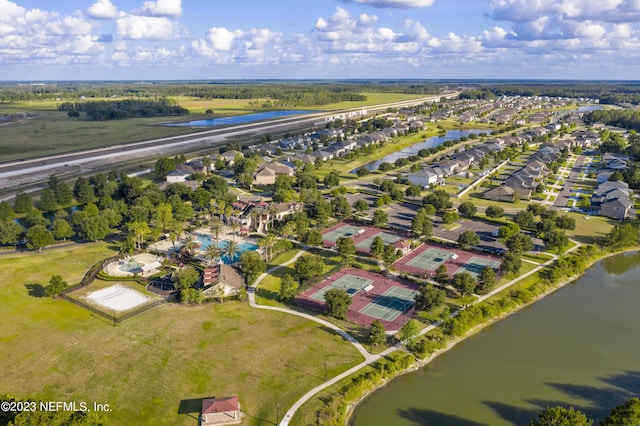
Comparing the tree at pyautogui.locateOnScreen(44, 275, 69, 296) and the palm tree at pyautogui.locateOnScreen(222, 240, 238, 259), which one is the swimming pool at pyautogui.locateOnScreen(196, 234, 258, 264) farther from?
the tree at pyautogui.locateOnScreen(44, 275, 69, 296)

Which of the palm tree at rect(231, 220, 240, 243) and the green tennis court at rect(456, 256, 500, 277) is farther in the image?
the palm tree at rect(231, 220, 240, 243)

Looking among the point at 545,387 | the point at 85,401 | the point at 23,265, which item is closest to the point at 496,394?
the point at 545,387

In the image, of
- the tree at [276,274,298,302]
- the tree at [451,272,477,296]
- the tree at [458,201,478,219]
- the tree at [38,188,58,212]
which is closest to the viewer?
the tree at [276,274,298,302]

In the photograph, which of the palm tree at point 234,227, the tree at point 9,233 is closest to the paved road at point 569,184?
the palm tree at point 234,227

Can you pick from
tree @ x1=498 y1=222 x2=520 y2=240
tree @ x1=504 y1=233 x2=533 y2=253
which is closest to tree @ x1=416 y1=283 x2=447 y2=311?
tree @ x1=504 y1=233 x2=533 y2=253

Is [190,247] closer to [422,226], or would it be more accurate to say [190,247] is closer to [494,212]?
[422,226]

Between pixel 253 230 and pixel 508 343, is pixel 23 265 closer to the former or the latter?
pixel 253 230

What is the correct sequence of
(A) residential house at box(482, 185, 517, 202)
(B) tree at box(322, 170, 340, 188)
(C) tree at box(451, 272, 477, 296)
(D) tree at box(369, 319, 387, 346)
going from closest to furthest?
1. (D) tree at box(369, 319, 387, 346)
2. (C) tree at box(451, 272, 477, 296)
3. (A) residential house at box(482, 185, 517, 202)
4. (B) tree at box(322, 170, 340, 188)
